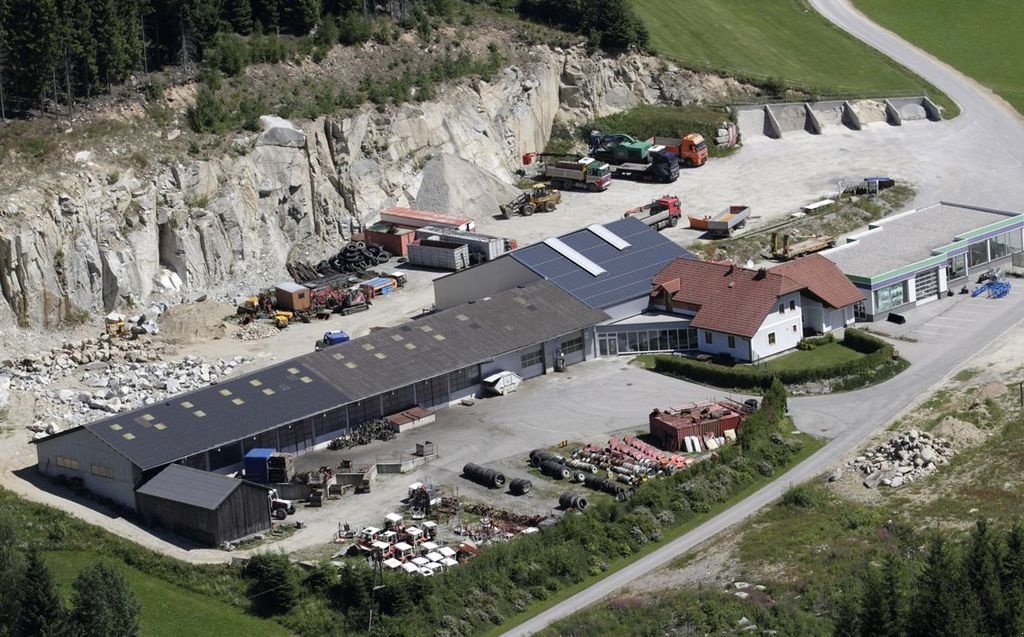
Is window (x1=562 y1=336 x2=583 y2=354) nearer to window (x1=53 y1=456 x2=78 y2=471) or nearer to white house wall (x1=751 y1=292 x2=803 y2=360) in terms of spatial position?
white house wall (x1=751 y1=292 x2=803 y2=360)

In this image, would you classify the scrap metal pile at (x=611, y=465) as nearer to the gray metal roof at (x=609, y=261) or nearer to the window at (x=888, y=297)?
the gray metal roof at (x=609, y=261)

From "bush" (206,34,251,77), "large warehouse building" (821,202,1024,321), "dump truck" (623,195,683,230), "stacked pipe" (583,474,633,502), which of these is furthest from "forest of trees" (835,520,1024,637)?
"bush" (206,34,251,77)

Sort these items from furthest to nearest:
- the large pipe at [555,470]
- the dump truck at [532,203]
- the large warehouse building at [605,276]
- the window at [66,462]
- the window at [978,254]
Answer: the dump truck at [532,203] → the window at [978,254] → the large warehouse building at [605,276] → the large pipe at [555,470] → the window at [66,462]

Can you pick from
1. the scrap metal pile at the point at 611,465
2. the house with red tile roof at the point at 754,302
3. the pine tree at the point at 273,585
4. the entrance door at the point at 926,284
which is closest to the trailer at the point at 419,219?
the house with red tile roof at the point at 754,302

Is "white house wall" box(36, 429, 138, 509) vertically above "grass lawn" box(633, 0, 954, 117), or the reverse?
"grass lawn" box(633, 0, 954, 117)

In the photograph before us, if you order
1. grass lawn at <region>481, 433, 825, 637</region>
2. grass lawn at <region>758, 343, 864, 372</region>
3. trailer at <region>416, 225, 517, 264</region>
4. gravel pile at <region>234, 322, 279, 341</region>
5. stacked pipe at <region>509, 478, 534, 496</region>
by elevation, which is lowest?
grass lawn at <region>481, 433, 825, 637</region>

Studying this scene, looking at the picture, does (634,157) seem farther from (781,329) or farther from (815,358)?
(815,358)

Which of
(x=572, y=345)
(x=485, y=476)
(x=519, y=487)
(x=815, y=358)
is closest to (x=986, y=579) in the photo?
(x=519, y=487)

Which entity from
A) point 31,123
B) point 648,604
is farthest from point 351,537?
point 31,123
